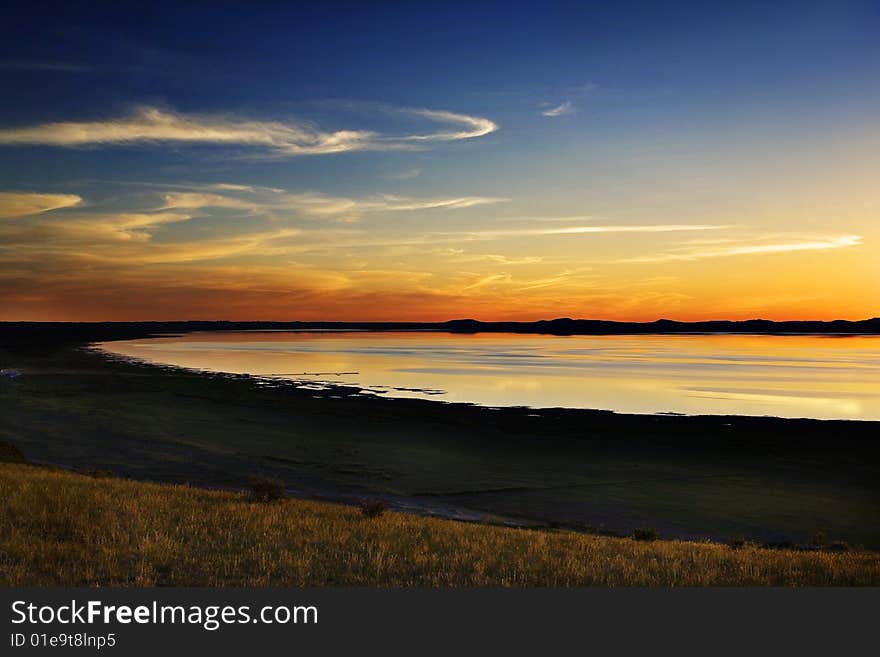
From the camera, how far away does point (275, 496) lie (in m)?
20.3

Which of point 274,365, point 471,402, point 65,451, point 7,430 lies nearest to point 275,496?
point 65,451

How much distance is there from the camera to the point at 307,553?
546 inches

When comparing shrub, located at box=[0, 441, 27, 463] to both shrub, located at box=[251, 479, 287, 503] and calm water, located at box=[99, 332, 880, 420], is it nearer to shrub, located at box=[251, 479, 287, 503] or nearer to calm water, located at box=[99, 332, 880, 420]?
shrub, located at box=[251, 479, 287, 503]

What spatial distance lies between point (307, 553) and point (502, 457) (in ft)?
77.9

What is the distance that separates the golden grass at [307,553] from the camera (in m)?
12.3

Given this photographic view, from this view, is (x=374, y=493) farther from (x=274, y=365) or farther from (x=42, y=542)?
(x=274, y=365)

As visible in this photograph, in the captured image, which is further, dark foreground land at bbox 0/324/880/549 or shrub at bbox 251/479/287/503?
dark foreground land at bbox 0/324/880/549

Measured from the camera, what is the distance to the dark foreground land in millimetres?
26641

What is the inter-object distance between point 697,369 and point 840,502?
220 ft

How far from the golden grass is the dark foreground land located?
7850 millimetres

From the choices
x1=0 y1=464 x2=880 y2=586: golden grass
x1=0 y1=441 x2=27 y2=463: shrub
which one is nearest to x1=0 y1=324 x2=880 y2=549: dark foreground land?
x1=0 y1=441 x2=27 y2=463: shrub

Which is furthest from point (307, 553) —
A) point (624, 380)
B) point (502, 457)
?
point (624, 380)

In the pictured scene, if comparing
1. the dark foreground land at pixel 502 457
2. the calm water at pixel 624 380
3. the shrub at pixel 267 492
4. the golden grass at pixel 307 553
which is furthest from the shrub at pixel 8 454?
the calm water at pixel 624 380

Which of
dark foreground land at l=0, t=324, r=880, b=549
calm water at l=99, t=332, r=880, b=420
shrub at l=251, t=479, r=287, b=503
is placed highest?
shrub at l=251, t=479, r=287, b=503
